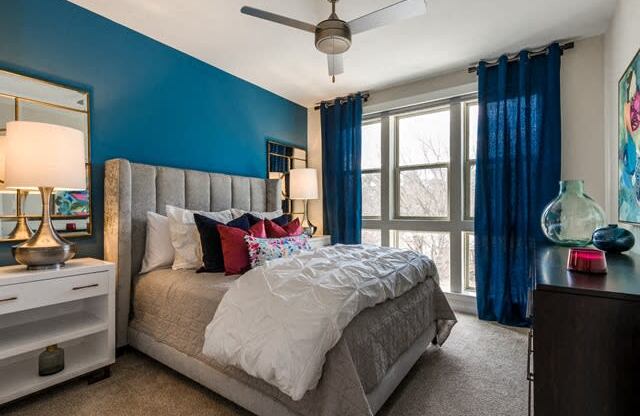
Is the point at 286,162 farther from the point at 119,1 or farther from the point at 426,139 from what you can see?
the point at 119,1

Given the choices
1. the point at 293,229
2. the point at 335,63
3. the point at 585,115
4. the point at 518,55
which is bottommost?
the point at 293,229

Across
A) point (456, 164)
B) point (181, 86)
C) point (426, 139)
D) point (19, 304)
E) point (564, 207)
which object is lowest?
point (19, 304)

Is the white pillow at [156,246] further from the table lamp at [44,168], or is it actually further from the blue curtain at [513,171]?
the blue curtain at [513,171]

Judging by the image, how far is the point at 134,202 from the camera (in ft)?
8.00

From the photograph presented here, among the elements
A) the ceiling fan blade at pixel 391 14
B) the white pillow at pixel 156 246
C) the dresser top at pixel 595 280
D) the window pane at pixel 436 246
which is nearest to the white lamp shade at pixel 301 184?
the window pane at pixel 436 246

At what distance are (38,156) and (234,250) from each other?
125 cm

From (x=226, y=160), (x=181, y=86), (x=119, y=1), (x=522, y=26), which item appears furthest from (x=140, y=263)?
(x=522, y=26)

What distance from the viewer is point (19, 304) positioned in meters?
1.66

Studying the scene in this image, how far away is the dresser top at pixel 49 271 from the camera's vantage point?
1.65 meters

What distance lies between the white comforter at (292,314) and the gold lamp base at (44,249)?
1.10 metres

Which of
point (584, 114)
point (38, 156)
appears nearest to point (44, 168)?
point (38, 156)

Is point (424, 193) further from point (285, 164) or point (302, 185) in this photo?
point (285, 164)

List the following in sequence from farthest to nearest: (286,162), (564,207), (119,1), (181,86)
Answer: (286,162), (181,86), (119,1), (564,207)

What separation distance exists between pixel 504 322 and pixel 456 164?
1718 mm
